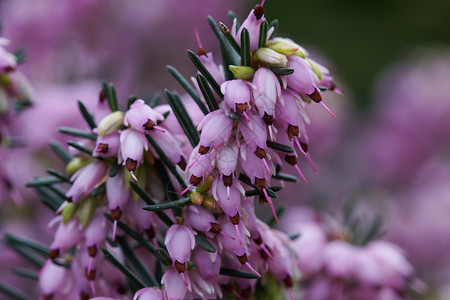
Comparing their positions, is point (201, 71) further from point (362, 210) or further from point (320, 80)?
point (362, 210)

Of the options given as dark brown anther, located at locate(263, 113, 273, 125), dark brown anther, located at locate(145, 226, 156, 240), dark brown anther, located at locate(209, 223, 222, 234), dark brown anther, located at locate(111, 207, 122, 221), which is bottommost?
dark brown anther, located at locate(145, 226, 156, 240)

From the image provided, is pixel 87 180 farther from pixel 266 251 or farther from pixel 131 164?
pixel 266 251

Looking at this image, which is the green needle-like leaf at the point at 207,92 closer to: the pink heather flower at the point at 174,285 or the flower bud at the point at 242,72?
the flower bud at the point at 242,72

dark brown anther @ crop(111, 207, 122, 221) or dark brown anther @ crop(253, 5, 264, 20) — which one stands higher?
dark brown anther @ crop(253, 5, 264, 20)

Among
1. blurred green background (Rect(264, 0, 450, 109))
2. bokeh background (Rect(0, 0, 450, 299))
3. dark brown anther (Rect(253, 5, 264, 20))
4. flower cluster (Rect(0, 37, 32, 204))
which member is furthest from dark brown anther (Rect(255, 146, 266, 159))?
blurred green background (Rect(264, 0, 450, 109))

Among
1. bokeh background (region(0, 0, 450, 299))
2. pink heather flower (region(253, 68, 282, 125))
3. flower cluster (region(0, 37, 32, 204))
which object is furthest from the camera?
bokeh background (region(0, 0, 450, 299))

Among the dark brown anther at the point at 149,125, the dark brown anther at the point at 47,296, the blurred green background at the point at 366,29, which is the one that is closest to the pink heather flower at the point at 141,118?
the dark brown anther at the point at 149,125

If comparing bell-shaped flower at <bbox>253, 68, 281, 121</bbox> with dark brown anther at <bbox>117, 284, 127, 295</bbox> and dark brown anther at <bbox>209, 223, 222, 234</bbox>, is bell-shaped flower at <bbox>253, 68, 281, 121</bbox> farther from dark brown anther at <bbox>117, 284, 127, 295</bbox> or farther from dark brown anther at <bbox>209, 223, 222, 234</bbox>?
dark brown anther at <bbox>117, 284, 127, 295</bbox>
